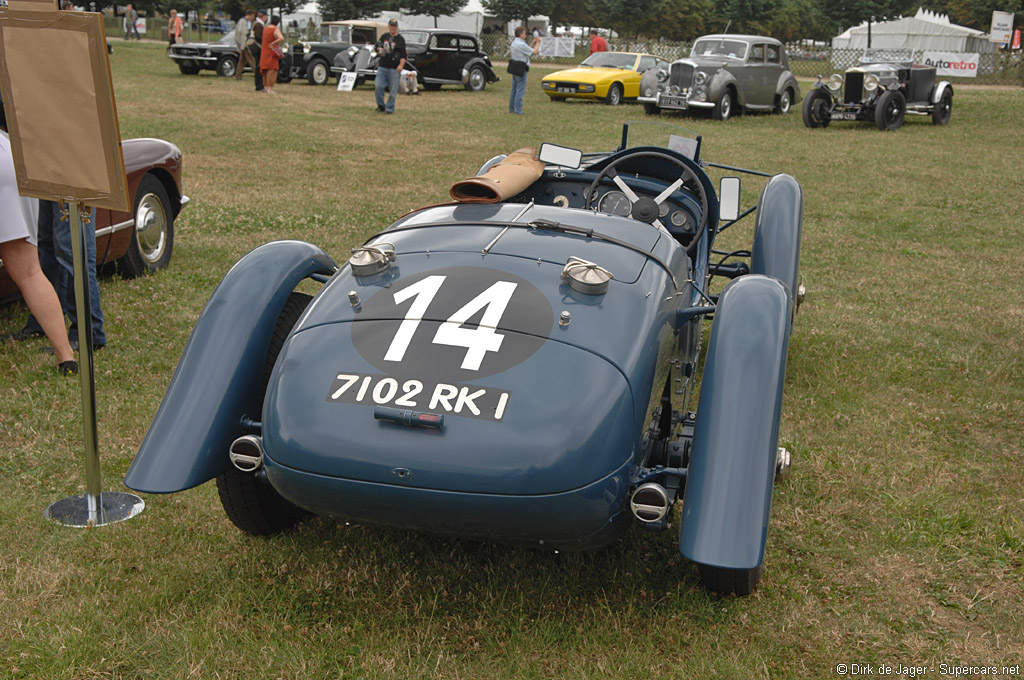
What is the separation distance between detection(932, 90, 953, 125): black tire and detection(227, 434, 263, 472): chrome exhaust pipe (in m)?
19.5

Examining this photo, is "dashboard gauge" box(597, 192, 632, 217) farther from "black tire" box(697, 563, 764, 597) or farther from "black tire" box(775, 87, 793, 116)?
"black tire" box(775, 87, 793, 116)

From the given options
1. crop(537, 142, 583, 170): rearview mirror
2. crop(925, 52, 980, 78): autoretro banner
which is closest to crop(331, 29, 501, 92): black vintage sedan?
crop(925, 52, 980, 78): autoretro banner

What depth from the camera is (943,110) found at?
1950cm

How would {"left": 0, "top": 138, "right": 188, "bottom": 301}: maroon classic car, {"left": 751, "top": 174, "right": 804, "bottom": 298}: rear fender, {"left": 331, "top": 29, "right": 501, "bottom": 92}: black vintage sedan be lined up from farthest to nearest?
{"left": 331, "top": 29, "right": 501, "bottom": 92}: black vintage sedan < {"left": 0, "top": 138, "right": 188, "bottom": 301}: maroon classic car < {"left": 751, "top": 174, "right": 804, "bottom": 298}: rear fender

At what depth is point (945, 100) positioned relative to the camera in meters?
19.5

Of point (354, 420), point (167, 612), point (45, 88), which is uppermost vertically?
point (45, 88)

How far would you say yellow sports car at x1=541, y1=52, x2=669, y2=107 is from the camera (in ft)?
71.8

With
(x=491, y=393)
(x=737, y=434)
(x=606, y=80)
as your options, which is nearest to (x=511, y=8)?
(x=606, y=80)

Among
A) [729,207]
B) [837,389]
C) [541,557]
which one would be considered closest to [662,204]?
[729,207]

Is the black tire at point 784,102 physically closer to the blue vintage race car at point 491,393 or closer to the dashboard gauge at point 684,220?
the dashboard gauge at point 684,220

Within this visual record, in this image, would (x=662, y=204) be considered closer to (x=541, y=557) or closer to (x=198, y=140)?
(x=541, y=557)

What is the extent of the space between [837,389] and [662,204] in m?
1.53

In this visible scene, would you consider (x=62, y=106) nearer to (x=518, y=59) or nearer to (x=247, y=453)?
(x=247, y=453)

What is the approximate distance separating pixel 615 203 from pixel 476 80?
20825 millimetres
